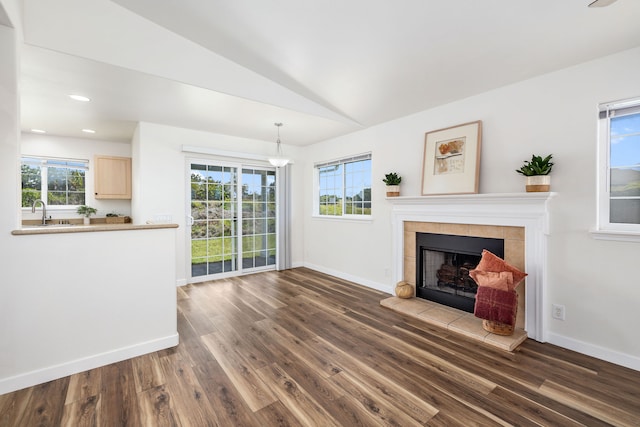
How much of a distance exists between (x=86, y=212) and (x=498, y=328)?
20.9 feet

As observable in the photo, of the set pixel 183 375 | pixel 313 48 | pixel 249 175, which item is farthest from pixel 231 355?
pixel 249 175

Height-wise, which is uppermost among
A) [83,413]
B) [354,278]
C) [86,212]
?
[86,212]

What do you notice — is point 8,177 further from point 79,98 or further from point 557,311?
point 557,311

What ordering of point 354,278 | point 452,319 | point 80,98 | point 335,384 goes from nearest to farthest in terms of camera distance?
1. point 335,384
2. point 452,319
3. point 80,98
4. point 354,278

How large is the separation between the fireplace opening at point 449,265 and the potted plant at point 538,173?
26.2 inches

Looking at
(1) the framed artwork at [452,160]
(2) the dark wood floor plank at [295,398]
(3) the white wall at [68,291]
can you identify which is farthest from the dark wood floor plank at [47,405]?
(1) the framed artwork at [452,160]

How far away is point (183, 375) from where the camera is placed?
2129 millimetres

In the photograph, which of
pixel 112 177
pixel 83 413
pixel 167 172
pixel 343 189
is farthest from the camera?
pixel 343 189

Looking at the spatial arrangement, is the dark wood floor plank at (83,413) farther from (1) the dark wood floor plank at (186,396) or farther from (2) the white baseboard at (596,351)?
(2) the white baseboard at (596,351)

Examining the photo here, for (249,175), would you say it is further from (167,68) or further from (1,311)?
(1,311)

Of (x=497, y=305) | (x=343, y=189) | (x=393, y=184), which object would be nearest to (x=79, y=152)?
(x=343, y=189)

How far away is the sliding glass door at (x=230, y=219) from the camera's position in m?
4.66

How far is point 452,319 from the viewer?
3023mm

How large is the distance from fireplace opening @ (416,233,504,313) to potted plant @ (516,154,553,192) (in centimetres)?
66
